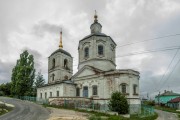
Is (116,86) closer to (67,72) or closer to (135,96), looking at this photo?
(135,96)

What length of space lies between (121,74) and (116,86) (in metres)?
1.86

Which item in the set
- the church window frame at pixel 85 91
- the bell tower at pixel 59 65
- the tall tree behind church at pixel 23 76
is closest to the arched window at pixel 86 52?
the church window frame at pixel 85 91

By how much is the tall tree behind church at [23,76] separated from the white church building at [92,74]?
6.08m

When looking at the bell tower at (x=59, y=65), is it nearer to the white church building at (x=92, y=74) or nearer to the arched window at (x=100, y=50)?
the white church building at (x=92, y=74)

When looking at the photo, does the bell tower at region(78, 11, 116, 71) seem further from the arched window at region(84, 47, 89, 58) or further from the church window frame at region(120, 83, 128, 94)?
the church window frame at region(120, 83, 128, 94)

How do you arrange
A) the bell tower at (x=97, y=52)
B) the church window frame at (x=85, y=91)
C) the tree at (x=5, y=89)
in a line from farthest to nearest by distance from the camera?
the tree at (x=5, y=89) < the bell tower at (x=97, y=52) < the church window frame at (x=85, y=91)

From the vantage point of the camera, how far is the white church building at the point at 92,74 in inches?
1143

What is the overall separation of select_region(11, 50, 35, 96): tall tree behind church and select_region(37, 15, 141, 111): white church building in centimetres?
608

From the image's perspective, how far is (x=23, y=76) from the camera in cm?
4491

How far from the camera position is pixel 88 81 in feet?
107

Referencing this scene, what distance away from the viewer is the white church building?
29.0 meters

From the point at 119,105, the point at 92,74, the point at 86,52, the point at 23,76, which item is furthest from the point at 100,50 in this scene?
the point at 23,76

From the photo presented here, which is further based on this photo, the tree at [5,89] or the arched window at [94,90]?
the tree at [5,89]

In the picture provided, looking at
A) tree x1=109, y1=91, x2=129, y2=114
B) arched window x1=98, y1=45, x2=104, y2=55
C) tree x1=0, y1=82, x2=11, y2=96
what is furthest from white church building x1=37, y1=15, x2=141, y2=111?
tree x1=0, y1=82, x2=11, y2=96
